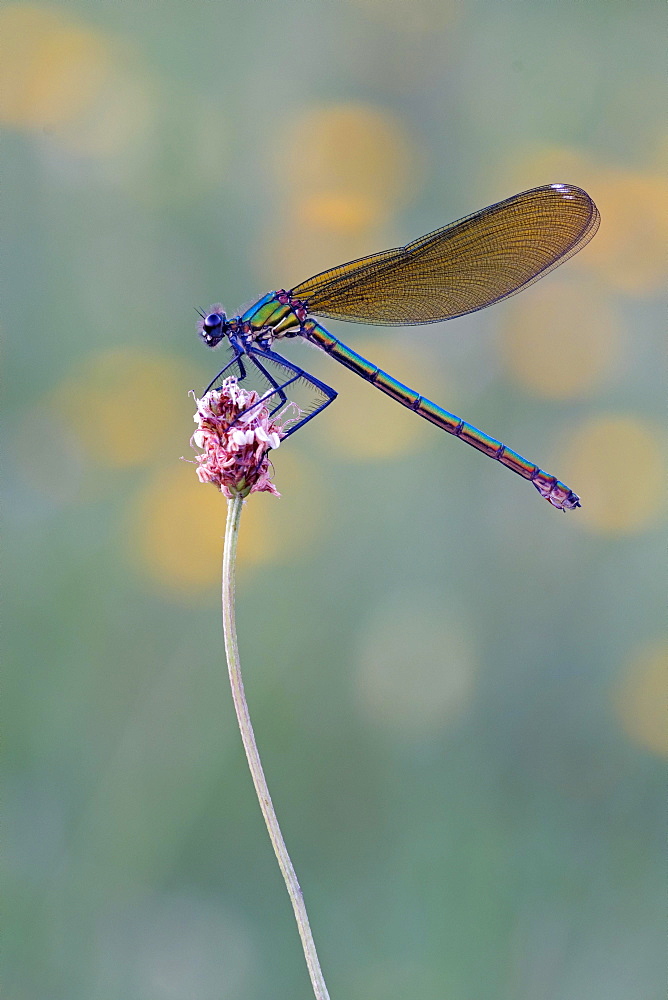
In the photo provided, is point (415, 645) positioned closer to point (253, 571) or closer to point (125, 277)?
point (253, 571)

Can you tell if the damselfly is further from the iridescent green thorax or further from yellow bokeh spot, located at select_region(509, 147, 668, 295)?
yellow bokeh spot, located at select_region(509, 147, 668, 295)

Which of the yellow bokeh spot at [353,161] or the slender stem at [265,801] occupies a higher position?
the yellow bokeh spot at [353,161]

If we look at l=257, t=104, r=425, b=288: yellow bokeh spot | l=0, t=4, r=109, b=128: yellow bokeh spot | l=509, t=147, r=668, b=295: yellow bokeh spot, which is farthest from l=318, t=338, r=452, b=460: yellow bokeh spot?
l=0, t=4, r=109, b=128: yellow bokeh spot

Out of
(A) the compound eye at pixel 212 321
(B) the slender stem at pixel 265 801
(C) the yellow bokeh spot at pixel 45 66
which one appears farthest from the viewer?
(C) the yellow bokeh spot at pixel 45 66

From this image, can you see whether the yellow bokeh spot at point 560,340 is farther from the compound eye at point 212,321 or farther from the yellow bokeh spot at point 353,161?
the compound eye at point 212,321

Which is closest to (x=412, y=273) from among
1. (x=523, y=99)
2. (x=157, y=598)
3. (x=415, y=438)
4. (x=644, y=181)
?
(x=415, y=438)

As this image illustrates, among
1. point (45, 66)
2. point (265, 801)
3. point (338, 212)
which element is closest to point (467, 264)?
point (338, 212)

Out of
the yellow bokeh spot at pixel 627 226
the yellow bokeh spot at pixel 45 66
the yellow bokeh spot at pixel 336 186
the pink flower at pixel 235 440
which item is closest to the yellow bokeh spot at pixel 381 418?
the yellow bokeh spot at pixel 336 186
